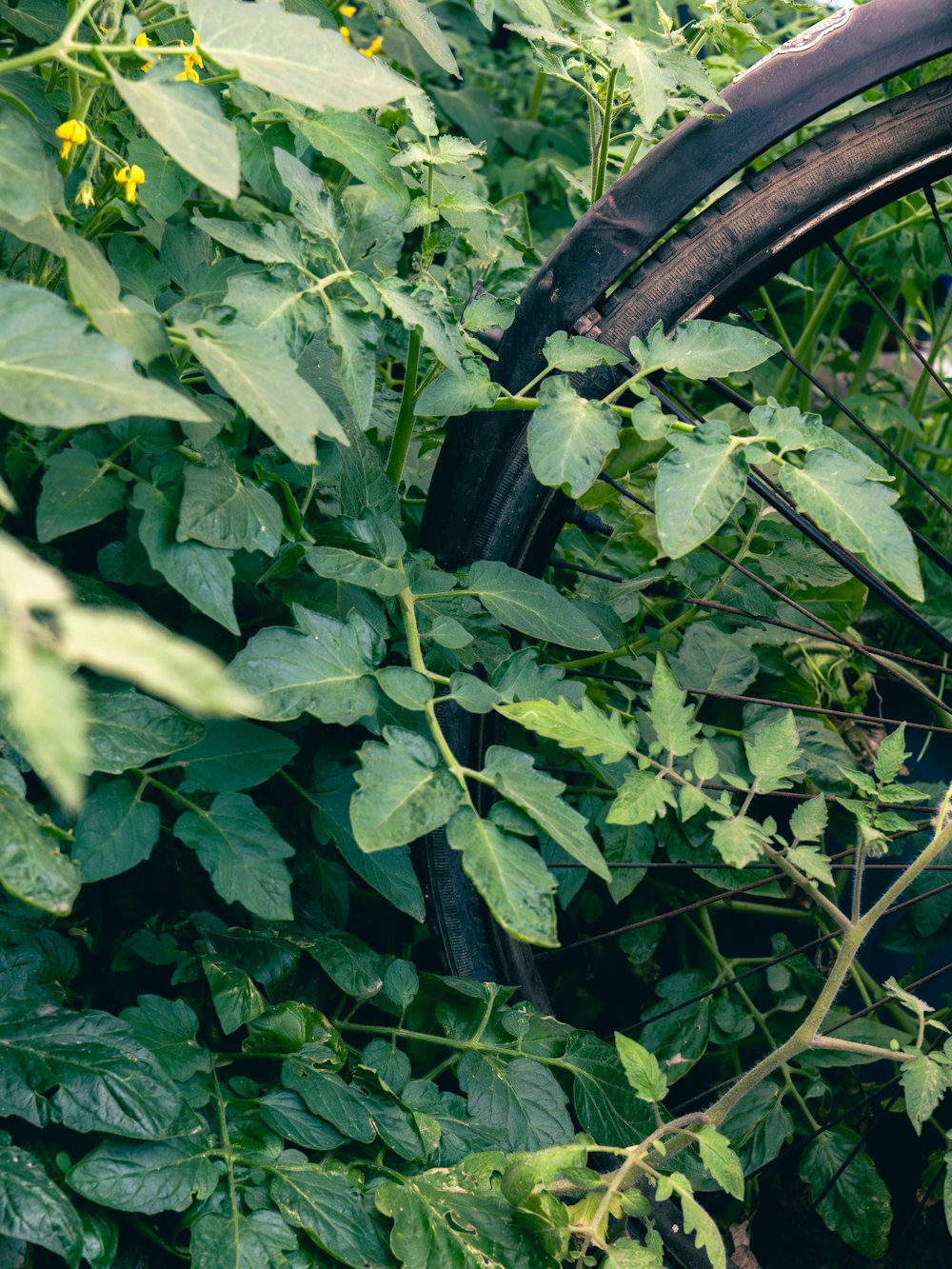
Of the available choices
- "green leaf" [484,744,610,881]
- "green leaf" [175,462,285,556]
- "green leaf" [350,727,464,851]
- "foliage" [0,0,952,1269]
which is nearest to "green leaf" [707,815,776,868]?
"foliage" [0,0,952,1269]

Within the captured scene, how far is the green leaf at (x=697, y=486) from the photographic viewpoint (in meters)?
0.90

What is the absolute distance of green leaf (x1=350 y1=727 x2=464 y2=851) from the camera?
2.78 ft

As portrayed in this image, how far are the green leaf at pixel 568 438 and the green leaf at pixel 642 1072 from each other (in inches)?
19.2

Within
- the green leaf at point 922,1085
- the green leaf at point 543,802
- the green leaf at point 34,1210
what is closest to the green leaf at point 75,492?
the green leaf at point 543,802

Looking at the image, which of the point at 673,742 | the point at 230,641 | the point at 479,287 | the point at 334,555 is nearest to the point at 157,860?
the point at 230,641

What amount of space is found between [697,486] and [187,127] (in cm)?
47

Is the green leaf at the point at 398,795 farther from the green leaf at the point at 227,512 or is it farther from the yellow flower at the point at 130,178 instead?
the yellow flower at the point at 130,178

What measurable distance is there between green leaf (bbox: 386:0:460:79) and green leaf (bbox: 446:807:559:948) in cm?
71

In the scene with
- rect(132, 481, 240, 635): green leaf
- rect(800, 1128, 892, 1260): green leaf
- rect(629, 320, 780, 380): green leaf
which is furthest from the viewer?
rect(800, 1128, 892, 1260): green leaf

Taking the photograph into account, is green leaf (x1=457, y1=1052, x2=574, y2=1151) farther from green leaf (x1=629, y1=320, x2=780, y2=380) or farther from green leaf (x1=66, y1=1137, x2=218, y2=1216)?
green leaf (x1=629, y1=320, x2=780, y2=380)

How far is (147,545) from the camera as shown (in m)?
0.94

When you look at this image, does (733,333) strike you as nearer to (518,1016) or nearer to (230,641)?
(230,641)

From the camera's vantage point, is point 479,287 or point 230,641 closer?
point 230,641

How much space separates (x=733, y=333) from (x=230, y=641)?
58cm
